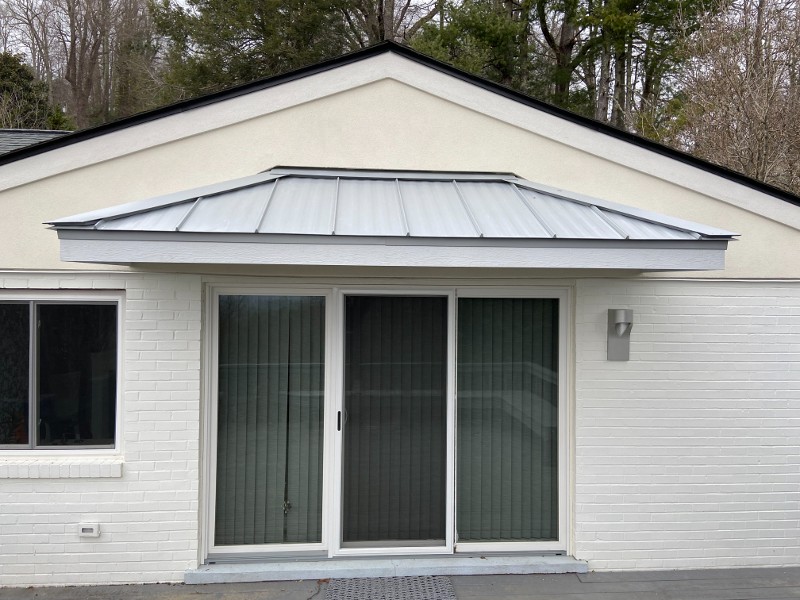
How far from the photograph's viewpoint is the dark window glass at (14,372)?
535 cm

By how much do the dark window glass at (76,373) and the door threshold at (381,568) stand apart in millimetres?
1485

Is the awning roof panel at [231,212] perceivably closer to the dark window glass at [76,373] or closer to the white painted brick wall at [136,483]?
the white painted brick wall at [136,483]

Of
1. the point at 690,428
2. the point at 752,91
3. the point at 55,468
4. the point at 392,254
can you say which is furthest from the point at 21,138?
the point at 752,91

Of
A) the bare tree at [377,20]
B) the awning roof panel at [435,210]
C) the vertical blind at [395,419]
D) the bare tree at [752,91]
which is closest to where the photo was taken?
the awning roof panel at [435,210]

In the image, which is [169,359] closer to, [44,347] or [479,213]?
[44,347]

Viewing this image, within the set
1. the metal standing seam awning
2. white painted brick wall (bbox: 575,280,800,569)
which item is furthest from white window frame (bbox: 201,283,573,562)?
the metal standing seam awning

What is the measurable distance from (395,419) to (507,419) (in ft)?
3.36

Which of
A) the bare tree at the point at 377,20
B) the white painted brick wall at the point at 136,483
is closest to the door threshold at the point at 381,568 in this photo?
the white painted brick wall at the point at 136,483

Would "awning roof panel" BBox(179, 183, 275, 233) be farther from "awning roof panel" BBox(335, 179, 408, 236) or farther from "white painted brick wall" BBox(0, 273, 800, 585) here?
"white painted brick wall" BBox(0, 273, 800, 585)

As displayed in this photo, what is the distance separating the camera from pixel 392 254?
444 cm

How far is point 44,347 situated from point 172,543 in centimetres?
199

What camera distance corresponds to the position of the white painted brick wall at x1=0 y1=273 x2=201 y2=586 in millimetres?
5258

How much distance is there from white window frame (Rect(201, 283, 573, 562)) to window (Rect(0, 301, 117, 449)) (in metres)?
0.84

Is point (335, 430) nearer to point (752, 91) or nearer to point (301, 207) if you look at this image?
point (301, 207)
